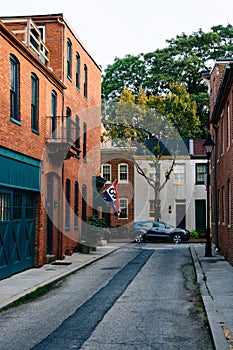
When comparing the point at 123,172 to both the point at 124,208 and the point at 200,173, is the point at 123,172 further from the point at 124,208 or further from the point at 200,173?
the point at 200,173

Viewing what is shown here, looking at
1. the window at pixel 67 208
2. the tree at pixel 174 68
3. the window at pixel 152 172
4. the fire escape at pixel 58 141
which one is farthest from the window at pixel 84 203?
the tree at pixel 174 68

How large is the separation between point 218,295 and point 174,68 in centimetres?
4074

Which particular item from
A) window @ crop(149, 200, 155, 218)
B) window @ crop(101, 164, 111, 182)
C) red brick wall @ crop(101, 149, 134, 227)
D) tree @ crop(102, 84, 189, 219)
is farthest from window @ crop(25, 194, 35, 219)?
window @ crop(101, 164, 111, 182)

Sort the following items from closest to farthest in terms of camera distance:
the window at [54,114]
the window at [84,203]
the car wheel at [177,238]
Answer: the window at [54,114] → the window at [84,203] → the car wheel at [177,238]

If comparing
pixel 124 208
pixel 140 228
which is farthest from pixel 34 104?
pixel 124 208

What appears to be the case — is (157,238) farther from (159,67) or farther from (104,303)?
(104,303)

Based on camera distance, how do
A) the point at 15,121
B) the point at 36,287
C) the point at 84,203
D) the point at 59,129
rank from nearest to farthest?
the point at 36,287
the point at 15,121
the point at 59,129
the point at 84,203

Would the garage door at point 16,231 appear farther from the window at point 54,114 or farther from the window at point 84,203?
the window at point 84,203

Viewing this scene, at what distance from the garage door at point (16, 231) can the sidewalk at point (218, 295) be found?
5.12m

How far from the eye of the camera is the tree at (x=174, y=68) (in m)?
50.7

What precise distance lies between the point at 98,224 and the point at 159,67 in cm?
2765

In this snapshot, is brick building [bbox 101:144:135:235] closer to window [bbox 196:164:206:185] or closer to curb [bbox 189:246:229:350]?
window [bbox 196:164:206:185]

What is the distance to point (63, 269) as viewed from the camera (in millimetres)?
18375

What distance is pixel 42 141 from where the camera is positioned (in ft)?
62.1
